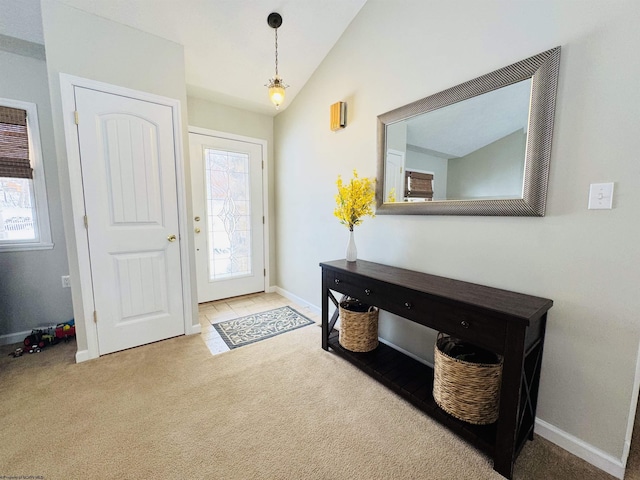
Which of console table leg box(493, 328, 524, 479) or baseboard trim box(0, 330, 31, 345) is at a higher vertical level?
console table leg box(493, 328, 524, 479)

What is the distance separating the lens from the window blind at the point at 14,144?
86.7 inches

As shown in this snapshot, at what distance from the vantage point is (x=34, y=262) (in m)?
2.40

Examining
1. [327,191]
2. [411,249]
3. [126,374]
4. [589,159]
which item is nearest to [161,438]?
[126,374]

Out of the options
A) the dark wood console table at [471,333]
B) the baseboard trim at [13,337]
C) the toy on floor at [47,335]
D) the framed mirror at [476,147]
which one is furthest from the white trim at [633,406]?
the baseboard trim at [13,337]

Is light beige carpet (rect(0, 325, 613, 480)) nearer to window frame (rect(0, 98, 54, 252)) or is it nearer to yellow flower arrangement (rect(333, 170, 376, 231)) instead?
window frame (rect(0, 98, 54, 252))

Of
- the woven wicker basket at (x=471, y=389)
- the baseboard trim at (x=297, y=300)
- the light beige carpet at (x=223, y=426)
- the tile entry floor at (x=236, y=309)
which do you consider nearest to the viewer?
the light beige carpet at (x=223, y=426)

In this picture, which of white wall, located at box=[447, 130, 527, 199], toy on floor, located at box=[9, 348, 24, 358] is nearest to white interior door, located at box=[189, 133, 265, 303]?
toy on floor, located at box=[9, 348, 24, 358]

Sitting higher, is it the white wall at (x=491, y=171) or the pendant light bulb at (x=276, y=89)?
the pendant light bulb at (x=276, y=89)

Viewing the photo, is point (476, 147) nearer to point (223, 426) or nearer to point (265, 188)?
point (223, 426)

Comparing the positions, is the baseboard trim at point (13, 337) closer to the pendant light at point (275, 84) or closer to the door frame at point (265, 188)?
the door frame at point (265, 188)

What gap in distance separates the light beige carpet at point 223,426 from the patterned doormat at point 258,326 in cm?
34

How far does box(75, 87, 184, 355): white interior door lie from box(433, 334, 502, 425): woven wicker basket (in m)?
2.26

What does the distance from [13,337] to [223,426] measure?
7.78ft

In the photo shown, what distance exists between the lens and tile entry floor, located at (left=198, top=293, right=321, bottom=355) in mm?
2578
